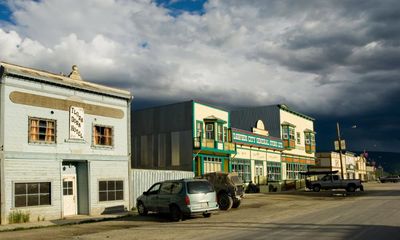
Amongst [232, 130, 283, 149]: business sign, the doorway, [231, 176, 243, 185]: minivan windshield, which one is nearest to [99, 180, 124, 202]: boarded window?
the doorway

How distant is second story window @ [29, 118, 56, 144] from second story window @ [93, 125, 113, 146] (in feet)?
9.06

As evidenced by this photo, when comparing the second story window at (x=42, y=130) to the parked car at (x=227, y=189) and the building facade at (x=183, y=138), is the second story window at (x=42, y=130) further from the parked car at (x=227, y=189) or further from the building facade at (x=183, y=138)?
the building facade at (x=183, y=138)

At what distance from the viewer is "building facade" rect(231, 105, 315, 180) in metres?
59.1

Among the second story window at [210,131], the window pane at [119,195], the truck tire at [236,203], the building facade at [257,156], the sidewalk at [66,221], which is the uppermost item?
the second story window at [210,131]

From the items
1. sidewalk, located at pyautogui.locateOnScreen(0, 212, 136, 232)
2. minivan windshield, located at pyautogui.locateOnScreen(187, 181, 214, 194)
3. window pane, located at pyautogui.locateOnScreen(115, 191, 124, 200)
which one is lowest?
sidewalk, located at pyautogui.locateOnScreen(0, 212, 136, 232)

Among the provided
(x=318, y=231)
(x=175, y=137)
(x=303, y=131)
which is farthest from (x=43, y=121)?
(x=303, y=131)

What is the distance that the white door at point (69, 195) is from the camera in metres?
23.5

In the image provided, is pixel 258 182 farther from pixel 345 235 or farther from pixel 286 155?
pixel 345 235

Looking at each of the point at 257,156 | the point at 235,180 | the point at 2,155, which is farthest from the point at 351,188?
the point at 2,155

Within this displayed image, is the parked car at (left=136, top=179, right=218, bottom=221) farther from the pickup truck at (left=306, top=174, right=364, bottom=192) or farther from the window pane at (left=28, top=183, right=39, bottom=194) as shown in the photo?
the pickup truck at (left=306, top=174, right=364, bottom=192)

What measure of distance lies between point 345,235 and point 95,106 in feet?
52.1

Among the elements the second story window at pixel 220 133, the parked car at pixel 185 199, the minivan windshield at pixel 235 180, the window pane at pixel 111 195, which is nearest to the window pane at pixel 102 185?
the window pane at pixel 111 195

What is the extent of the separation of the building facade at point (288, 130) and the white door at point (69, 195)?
36768 mm

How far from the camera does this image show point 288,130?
196ft
